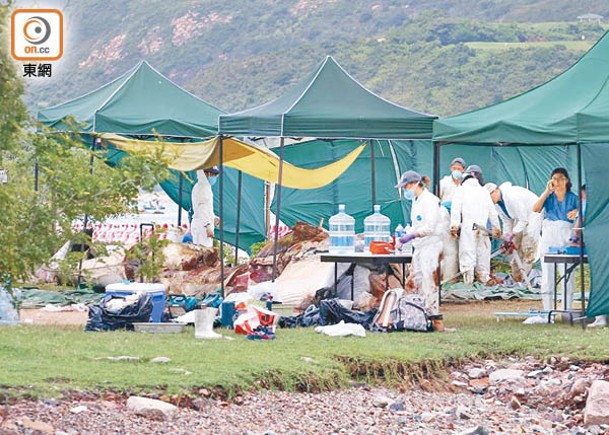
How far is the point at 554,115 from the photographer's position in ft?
45.4

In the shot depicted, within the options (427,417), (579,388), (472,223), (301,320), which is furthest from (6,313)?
(579,388)

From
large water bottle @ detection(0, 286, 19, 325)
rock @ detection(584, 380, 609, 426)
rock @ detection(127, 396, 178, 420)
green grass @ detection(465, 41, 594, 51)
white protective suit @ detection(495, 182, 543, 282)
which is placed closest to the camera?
rock @ detection(127, 396, 178, 420)

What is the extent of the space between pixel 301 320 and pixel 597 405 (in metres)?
3.98

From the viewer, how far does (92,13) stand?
3396 inches

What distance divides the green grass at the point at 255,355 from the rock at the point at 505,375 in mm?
438

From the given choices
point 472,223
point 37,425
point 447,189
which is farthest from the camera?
point 447,189

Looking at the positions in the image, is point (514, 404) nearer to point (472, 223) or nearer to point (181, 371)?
point (181, 371)

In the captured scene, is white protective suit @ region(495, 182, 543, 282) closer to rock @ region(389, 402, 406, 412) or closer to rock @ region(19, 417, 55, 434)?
rock @ region(389, 402, 406, 412)

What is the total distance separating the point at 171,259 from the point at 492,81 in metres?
40.3

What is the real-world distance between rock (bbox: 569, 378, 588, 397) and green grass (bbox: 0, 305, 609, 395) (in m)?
0.79

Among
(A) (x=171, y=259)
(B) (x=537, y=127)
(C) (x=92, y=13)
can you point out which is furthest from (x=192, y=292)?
(C) (x=92, y=13)

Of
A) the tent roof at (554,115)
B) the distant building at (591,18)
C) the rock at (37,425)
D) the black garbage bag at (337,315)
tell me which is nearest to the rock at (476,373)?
the black garbage bag at (337,315)

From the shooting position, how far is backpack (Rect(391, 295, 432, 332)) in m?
13.4

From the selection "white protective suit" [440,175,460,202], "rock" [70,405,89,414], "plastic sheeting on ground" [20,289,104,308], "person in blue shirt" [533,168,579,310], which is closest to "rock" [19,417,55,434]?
"rock" [70,405,89,414]
